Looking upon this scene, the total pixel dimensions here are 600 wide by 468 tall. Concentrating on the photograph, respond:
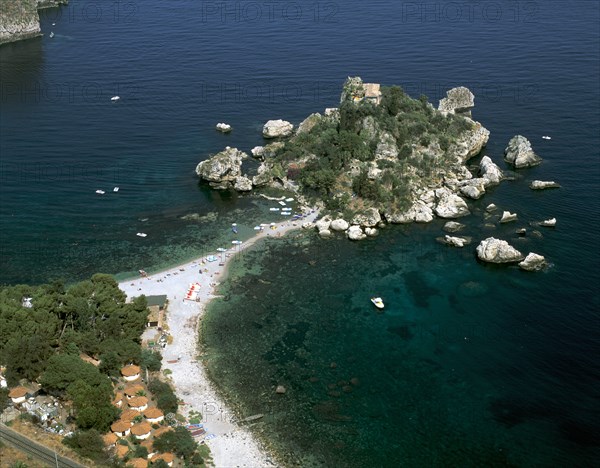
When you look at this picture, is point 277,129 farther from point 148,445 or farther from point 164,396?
point 148,445

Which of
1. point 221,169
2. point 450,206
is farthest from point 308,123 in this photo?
point 450,206

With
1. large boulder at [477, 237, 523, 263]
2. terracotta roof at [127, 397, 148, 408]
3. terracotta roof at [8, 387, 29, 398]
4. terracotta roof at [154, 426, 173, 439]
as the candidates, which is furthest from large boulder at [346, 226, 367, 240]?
terracotta roof at [8, 387, 29, 398]

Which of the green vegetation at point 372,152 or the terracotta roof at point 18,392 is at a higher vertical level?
the green vegetation at point 372,152

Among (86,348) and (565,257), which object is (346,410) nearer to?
(86,348)

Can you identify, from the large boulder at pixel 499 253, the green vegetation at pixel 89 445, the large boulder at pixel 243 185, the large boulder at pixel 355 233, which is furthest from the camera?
the large boulder at pixel 243 185

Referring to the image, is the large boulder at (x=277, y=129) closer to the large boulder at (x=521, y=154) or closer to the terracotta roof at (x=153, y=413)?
the large boulder at (x=521, y=154)

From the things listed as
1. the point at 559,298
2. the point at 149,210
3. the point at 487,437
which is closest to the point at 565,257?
the point at 559,298

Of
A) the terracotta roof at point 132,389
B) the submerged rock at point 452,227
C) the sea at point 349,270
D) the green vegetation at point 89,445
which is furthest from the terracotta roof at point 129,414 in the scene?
the submerged rock at point 452,227
